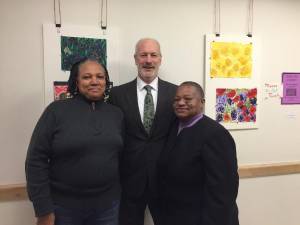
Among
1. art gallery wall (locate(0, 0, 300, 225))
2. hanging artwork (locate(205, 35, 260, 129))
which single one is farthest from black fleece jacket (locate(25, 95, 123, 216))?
hanging artwork (locate(205, 35, 260, 129))

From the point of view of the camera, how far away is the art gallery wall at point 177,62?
75.3 inches

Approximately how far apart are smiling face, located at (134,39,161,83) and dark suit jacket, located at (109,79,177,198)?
0.11m

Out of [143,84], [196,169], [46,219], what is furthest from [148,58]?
[46,219]

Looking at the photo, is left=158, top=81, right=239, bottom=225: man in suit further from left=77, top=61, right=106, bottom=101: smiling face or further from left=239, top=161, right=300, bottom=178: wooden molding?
left=239, top=161, right=300, bottom=178: wooden molding

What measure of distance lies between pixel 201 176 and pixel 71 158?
2.17 ft

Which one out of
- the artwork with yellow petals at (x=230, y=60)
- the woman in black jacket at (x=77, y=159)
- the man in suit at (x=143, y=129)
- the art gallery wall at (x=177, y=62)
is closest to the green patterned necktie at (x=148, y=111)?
the man in suit at (x=143, y=129)

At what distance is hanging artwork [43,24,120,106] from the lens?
1938 mm

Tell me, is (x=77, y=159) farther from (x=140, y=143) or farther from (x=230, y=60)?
(x=230, y=60)

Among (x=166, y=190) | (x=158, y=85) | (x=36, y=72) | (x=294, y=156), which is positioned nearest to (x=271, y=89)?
(x=294, y=156)

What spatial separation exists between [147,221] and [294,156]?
54.1 inches

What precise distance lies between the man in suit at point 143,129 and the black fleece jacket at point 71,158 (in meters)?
0.21

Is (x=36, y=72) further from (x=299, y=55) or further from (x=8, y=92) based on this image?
(x=299, y=55)

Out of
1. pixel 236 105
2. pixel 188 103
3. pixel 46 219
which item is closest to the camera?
pixel 46 219

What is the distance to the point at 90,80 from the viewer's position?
1.56m
